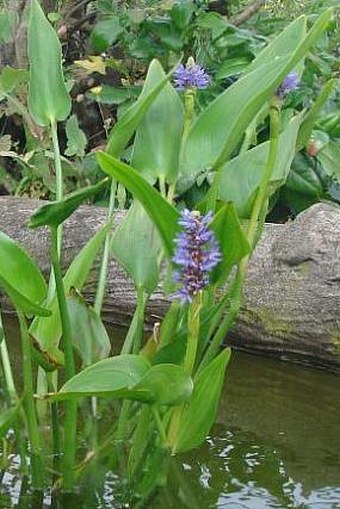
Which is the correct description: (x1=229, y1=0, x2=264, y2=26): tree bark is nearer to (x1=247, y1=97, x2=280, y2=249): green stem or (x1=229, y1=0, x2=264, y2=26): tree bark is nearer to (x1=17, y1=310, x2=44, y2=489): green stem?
(x1=247, y1=97, x2=280, y2=249): green stem

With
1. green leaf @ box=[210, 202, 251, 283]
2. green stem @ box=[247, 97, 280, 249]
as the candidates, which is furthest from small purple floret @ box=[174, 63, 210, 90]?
green leaf @ box=[210, 202, 251, 283]

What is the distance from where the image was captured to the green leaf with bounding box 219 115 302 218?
187 cm

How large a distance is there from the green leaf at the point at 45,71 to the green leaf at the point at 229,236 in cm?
56

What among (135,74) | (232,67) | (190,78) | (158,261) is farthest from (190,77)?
(135,74)

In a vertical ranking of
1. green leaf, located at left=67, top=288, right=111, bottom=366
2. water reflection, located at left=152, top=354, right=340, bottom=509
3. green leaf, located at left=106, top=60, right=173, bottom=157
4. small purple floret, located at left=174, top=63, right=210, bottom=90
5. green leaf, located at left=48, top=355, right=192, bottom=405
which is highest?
small purple floret, located at left=174, top=63, right=210, bottom=90

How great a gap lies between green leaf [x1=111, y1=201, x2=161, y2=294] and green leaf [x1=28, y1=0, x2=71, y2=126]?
26 cm

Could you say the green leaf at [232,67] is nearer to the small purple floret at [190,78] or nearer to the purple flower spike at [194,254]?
the small purple floret at [190,78]

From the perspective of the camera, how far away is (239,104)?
1792mm

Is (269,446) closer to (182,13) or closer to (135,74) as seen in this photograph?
(182,13)

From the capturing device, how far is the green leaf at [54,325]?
71.6 inches

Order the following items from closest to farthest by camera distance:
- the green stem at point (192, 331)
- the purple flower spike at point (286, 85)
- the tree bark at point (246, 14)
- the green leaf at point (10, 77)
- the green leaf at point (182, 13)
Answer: the green stem at point (192, 331) < the purple flower spike at point (286, 85) < the green leaf at point (10, 77) < the green leaf at point (182, 13) < the tree bark at point (246, 14)

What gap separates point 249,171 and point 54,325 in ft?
1.42

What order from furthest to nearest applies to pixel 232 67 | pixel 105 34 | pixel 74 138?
pixel 105 34, pixel 232 67, pixel 74 138

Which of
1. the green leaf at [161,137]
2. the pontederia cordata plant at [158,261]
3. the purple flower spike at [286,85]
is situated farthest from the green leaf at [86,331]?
the purple flower spike at [286,85]
